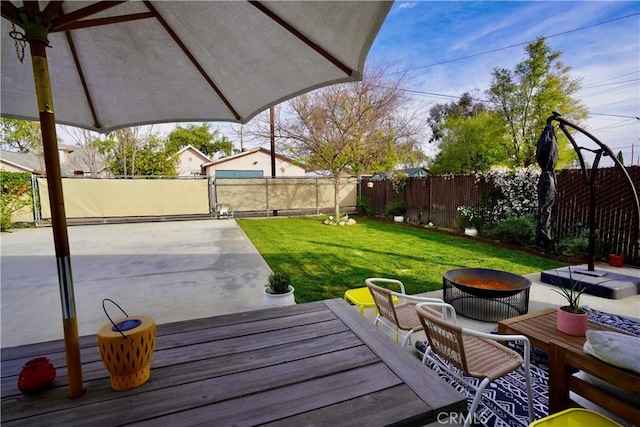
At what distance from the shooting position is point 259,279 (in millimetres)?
4598

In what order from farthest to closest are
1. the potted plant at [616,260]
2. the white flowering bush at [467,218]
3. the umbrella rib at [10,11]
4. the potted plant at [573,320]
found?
the white flowering bush at [467,218], the potted plant at [616,260], the potted plant at [573,320], the umbrella rib at [10,11]

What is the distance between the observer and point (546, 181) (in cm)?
338

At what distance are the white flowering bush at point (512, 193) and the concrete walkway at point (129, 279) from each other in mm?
5847

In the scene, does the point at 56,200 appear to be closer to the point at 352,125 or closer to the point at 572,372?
the point at 572,372

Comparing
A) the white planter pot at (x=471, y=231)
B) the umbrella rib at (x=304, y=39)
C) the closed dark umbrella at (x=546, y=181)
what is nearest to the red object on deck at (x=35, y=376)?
the umbrella rib at (x=304, y=39)

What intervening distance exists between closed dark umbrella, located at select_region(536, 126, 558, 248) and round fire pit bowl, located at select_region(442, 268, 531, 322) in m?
0.74

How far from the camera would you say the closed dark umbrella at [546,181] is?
3268mm

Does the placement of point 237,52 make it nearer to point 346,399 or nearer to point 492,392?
point 346,399

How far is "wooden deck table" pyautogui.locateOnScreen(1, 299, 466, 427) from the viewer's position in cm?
100

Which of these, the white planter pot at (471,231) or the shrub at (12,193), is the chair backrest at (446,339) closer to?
the white planter pot at (471,231)

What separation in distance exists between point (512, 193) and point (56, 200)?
8157mm

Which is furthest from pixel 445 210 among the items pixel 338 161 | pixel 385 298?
pixel 385 298

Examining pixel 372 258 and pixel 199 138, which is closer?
pixel 372 258

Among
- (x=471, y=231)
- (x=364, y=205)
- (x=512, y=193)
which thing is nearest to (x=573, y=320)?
(x=512, y=193)
